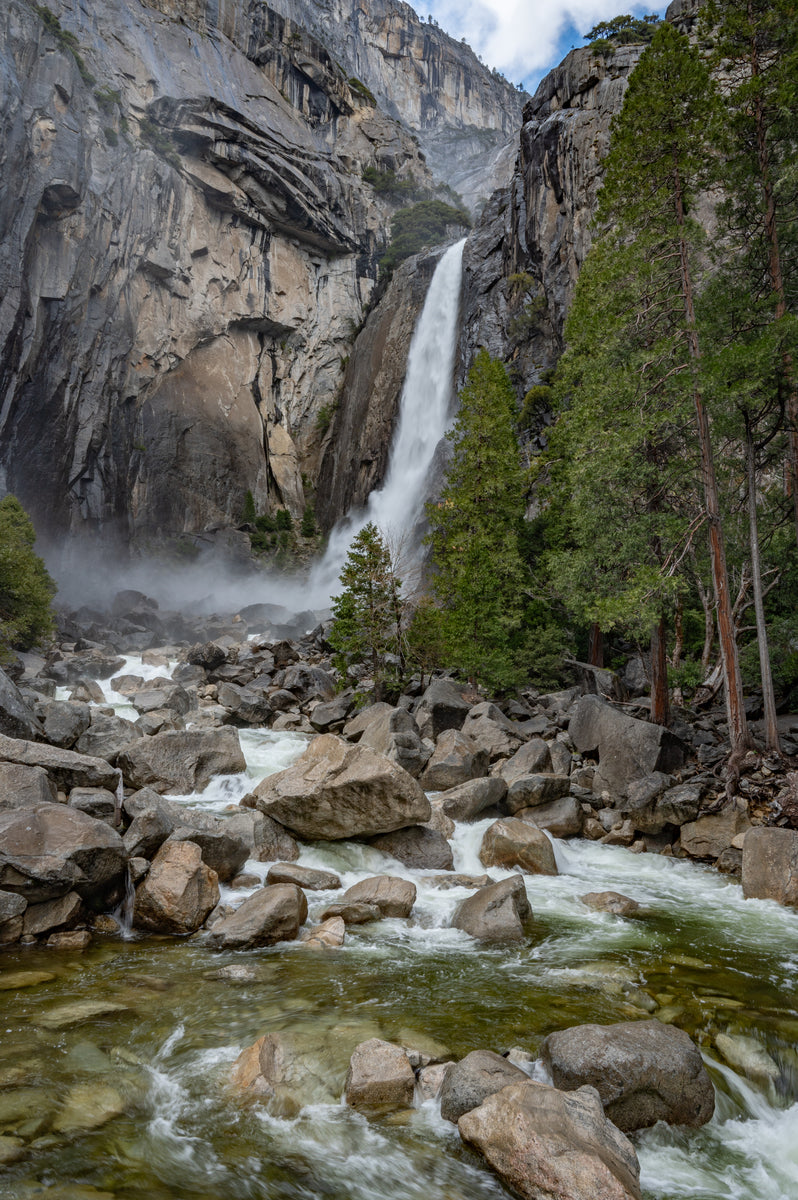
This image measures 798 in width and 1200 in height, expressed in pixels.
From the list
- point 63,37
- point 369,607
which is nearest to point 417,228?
point 63,37

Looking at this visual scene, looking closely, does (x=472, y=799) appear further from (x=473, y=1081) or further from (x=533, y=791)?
(x=473, y=1081)

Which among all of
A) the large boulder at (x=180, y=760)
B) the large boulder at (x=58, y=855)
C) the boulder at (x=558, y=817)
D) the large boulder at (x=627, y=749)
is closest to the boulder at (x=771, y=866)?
the boulder at (x=558, y=817)

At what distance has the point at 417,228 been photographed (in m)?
63.9

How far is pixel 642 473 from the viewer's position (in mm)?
13594

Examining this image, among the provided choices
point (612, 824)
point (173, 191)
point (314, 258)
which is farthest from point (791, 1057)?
point (314, 258)

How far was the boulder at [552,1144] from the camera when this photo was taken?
3570 mm

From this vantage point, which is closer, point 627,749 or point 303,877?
point 303,877

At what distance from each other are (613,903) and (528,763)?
4667 millimetres

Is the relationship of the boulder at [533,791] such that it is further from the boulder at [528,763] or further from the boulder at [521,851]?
the boulder at [521,851]

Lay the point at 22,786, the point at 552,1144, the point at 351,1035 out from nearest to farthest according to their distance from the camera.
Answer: the point at 552,1144, the point at 351,1035, the point at 22,786

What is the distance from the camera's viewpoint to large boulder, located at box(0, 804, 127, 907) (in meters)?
6.99

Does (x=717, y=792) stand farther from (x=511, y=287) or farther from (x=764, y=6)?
(x=511, y=287)

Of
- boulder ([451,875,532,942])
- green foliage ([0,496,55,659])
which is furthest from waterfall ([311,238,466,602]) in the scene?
A: boulder ([451,875,532,942])

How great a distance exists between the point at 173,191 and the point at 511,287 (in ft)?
91.3
